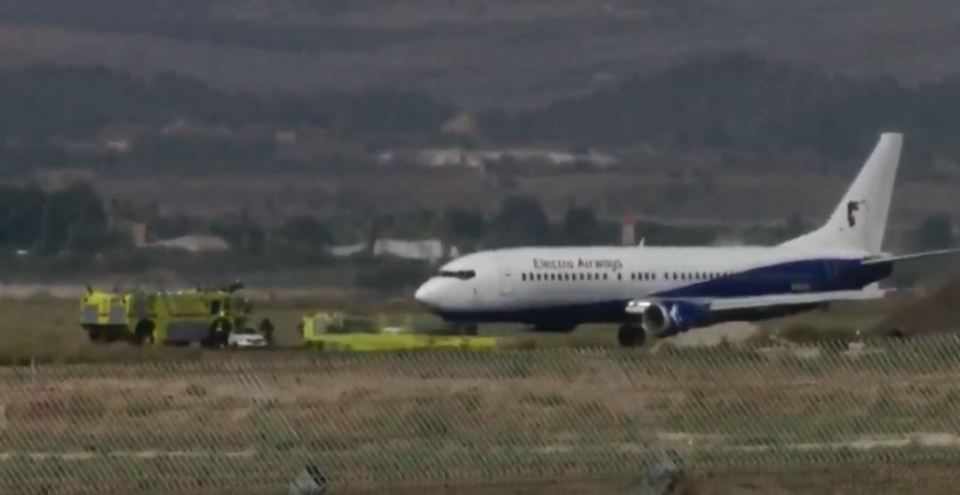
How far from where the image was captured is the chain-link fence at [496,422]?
2538 cm

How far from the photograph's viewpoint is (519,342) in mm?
55188

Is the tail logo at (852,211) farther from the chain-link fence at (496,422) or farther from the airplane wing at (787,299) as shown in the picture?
the chain-link fence at (496,422)

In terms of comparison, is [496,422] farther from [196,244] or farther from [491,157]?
[491,157]

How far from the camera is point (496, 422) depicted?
105ft

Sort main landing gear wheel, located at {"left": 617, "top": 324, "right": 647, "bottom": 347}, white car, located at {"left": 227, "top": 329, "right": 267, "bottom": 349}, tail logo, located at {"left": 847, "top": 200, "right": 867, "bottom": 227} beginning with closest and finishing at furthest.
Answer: white car, located at {"left": 227, "top": 329, "right": 267, "bottom": 349}
main landing gear wheel, located at {"left": 617, "top": 324, "right": 647, "bottom": 347}
tail logo, located at {"left": 847, "top": 200, "right": 867, "bottom": 227}

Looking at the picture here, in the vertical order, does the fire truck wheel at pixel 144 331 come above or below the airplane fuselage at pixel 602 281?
below

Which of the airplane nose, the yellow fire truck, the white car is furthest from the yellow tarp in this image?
the airplane nose

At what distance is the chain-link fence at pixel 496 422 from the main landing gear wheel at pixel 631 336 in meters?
16.9

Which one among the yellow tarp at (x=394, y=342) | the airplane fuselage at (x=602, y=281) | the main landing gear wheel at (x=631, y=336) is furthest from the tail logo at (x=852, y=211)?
the yellow tarp at (x=394, y=342)

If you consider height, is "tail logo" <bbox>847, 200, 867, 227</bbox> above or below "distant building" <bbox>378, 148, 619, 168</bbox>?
above

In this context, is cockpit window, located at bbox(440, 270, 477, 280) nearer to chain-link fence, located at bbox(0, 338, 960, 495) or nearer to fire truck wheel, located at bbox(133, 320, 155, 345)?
fire truck wheel, located at bbox(133, 320, 155, 345)

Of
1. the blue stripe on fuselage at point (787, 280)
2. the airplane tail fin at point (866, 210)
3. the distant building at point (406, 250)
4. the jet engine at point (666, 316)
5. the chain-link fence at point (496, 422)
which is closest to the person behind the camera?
the chain-link fence at point (496, 422)

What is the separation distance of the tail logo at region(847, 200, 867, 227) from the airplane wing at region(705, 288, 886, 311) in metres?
4.41

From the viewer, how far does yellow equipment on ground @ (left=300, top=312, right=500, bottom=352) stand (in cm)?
5294
